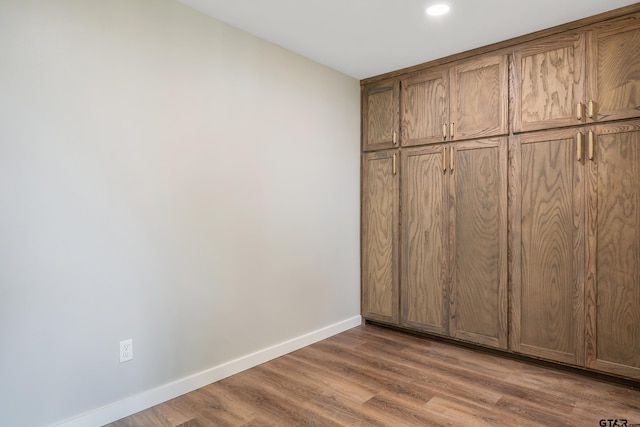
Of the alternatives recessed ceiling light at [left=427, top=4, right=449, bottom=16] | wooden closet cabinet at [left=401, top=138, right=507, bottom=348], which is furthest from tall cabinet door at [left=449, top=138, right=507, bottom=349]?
recessed ceiling light at [left=427, top=4, right=449, bottom=16]

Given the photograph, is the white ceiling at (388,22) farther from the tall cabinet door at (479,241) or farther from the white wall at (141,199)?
the tall cabinet door at (479,241)

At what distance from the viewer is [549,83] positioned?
8.20 feet

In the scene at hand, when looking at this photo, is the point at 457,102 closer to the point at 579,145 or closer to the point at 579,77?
the point at 579,77

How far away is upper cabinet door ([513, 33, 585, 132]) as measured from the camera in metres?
2.40

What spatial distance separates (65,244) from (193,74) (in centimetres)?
A: 118

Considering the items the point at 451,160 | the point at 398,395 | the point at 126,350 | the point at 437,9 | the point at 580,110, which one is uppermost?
the point at 437,9

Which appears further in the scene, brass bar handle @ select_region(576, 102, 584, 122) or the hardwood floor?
brass bar handle @ select_region(576, 102, 584, 122)

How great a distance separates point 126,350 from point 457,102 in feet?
9.17

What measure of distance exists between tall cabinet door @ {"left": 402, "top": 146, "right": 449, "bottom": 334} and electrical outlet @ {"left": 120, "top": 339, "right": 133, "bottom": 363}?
84.4 inches

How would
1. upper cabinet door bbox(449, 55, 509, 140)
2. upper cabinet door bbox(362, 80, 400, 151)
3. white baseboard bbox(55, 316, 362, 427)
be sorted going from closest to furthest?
white baseboard bbox(55, 316, 362, 427)
upper cabinet door bbox(449, 55, 509, 140)
upper cabinet door bbox(362, 80, 400, 151)

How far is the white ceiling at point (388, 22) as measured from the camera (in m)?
2.20

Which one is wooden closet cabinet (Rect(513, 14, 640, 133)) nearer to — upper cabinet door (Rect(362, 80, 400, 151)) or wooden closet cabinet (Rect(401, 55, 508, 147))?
wooden closet cabinet (Rect(401, 55, 508, 147))

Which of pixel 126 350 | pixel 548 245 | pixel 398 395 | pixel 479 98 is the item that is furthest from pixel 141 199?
pixel 548 245

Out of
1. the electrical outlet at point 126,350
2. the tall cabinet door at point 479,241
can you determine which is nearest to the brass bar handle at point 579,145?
the tall cabinet door at point 479,241
